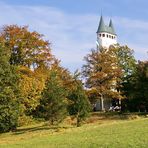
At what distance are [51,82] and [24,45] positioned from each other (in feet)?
26.5

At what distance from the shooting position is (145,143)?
22.6m

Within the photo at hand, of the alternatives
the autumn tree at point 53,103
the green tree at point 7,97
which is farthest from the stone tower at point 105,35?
the green tree at point 7,97

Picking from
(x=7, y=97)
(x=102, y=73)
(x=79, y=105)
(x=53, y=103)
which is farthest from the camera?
(x=102, y=73)

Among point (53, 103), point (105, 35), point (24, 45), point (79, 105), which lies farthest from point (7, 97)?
point (105, 35)

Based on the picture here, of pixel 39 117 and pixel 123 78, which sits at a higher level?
pixel 123 78

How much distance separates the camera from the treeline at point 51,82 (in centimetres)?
4406

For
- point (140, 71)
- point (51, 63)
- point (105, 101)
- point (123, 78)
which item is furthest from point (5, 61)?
point (105, 101)

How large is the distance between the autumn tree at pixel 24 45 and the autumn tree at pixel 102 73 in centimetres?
1726

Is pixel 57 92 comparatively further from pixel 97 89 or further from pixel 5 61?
pixel 97 89

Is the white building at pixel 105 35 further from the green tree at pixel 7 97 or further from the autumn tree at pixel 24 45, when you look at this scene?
the green tree at pixel 7 97

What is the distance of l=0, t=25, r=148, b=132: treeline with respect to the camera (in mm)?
44062

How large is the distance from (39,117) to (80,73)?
22134 mm

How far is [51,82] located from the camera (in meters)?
51.6

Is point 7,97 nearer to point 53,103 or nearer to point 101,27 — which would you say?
point 53,103
